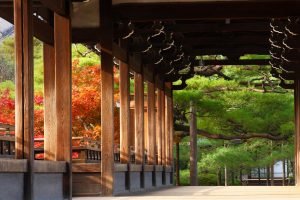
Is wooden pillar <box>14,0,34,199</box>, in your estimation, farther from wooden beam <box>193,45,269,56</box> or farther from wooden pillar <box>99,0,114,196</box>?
wooden beam <box>193,45,269,56</box>

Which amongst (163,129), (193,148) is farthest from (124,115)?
(193,148)

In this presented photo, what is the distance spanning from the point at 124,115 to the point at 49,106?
3.69 meters

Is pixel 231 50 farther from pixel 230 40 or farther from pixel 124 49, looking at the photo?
pixel 124 49

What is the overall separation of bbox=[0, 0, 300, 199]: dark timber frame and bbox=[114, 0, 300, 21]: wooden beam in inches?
0.7

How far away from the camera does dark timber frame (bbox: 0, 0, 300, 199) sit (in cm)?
891

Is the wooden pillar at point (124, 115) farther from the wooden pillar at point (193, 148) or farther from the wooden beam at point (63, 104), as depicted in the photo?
the wooden pillar at point (193, 148)

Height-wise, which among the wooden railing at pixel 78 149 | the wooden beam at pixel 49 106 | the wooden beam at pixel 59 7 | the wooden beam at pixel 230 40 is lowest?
the wooden railing at pixel 78 149

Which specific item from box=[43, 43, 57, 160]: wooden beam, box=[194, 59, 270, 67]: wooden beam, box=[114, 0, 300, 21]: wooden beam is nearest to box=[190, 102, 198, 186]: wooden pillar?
box=[194, 59, 270, 67]: wooden beam

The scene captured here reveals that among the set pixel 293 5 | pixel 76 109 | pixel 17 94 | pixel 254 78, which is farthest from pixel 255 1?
pixel 254 78

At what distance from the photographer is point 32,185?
8836 millimetres

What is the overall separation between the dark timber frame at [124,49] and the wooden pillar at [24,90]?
1 cm

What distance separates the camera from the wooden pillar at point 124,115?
51.2ft

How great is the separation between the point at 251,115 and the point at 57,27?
17818mm

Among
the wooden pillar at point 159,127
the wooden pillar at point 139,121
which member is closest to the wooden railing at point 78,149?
the wooden pillar at point 139,121
